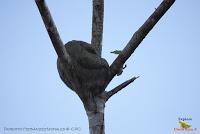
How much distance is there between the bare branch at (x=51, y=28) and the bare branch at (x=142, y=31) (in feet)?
2.58

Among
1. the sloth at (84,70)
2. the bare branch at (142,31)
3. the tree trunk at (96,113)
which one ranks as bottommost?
the tree trunk at (96,113)

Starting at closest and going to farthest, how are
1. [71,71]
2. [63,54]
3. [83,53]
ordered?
[63,54]
[71,71]
[83,53]

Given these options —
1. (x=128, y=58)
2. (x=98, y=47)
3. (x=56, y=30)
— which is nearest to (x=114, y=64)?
(x=128, y=58)

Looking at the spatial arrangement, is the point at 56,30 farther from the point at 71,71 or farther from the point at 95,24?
the point at 95,24

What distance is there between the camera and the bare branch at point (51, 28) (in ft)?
12.1

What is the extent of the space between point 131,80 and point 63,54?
46.0 inches

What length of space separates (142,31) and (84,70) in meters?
0.96

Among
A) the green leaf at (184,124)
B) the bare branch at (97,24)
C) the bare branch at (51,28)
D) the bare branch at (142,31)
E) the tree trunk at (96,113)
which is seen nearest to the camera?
the bare branch at (51,28)

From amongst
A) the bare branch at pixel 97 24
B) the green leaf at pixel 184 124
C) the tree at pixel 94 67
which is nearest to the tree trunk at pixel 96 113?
the tree at pixel 94 67

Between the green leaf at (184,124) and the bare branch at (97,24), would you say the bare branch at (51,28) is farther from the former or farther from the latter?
the green leaf at (184,124)

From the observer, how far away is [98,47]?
486 cm

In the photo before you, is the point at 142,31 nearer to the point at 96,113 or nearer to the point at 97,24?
the point at 97,24

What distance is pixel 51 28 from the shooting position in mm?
3842

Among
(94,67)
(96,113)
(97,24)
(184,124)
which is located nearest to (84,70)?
(94,67)
